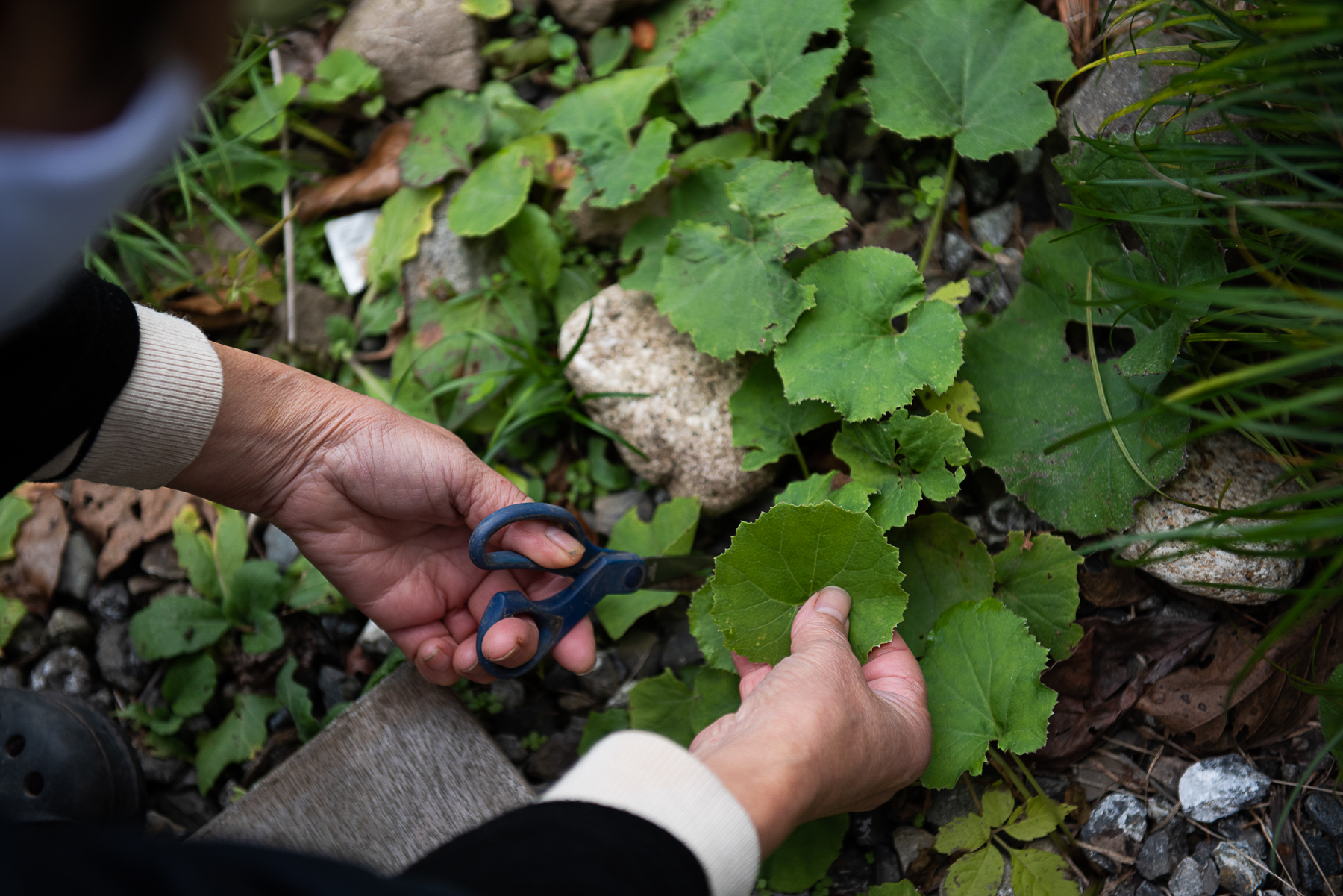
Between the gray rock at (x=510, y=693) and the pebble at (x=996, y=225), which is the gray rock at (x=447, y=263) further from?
the pebble at (x=996, y=225)

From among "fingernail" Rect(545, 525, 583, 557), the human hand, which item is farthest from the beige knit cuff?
the human hand

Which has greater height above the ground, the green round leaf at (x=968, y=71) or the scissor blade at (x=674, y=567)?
the green round leaf at (x=968, y=71)

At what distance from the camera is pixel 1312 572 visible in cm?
167

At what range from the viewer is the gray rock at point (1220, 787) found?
5.37 feet

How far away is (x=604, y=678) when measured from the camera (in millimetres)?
2000

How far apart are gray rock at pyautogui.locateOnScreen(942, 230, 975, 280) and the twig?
6.28 ft

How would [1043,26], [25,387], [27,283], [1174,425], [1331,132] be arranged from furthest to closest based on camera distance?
[1043,26], [1174,425], [25,387], [1331,132], [27,283]

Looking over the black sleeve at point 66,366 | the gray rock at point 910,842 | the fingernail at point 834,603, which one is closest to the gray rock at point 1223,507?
the fingernail at point 834,603

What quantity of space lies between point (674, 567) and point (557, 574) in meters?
0.26

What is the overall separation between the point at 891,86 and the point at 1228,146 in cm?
75

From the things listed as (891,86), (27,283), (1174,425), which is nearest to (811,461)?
(1174,425)

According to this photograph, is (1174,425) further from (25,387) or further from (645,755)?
→ (25,387)

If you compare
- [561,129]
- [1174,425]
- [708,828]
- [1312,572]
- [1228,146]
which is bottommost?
[1312,572]

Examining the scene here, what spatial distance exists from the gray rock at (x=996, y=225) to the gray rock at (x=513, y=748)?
1716 mm
